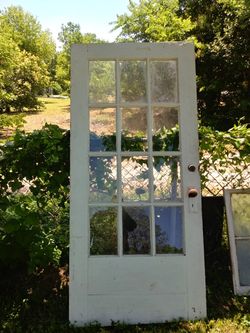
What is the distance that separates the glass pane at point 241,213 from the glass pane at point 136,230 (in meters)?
1.00

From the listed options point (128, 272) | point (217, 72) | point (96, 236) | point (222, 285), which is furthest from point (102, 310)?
point (217, 72)

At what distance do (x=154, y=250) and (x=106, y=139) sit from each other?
0.96 meters

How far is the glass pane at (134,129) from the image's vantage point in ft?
9.38

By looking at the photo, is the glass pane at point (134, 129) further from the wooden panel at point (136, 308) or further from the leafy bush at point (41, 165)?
the wooden panel at point (136, 308)

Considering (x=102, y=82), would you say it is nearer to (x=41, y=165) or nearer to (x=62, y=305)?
(x=41, y=165)

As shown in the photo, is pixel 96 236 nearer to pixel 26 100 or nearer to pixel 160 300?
pixel 160 300

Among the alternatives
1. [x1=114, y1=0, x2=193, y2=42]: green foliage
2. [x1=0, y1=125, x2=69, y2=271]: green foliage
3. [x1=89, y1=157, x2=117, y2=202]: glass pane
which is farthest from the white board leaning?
[x1=114, y1=0, x2=193, y2=42]: green foliage

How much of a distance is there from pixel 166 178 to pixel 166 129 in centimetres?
40

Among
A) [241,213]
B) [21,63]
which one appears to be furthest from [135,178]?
[21,63]

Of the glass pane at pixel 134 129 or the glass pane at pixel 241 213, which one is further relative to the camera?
the glass pane at pixel 241 213

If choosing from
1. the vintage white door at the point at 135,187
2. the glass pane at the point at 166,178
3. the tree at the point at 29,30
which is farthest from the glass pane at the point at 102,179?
the tree at the point at 29,30

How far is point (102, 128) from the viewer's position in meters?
2.85

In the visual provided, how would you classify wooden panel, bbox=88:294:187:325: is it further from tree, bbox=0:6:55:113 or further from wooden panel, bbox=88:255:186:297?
tree, bbox=0:6:55:113

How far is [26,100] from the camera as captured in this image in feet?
65.9
